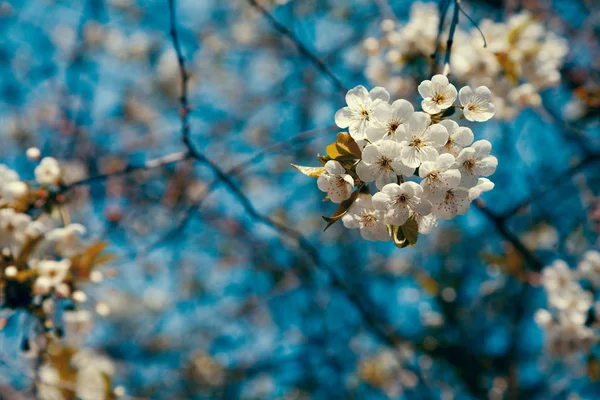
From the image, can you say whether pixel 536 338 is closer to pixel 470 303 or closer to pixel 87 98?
pixel 470 303

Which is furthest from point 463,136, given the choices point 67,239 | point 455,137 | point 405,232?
point 67,239

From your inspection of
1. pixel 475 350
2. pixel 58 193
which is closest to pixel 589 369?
pixel 475 350

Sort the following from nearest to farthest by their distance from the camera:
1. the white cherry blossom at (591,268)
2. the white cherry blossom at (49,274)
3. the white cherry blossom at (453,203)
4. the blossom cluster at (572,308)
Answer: the white cherry blossom at (453,203), the white cherry blossom at (49,274), the blossom cluster at (572,308), the white cherry blossom at (591,268)

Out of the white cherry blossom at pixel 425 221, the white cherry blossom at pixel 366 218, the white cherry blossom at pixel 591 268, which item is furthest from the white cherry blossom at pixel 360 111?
the white cherry blossom at pixel 591 268

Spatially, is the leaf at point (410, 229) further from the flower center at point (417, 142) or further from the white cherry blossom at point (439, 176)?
the flower center at point (417, 142)

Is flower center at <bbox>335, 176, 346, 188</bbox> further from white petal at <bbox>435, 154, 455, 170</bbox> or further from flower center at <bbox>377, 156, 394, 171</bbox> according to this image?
white petal at <bbox>435, 154, 455, 170</bbox>

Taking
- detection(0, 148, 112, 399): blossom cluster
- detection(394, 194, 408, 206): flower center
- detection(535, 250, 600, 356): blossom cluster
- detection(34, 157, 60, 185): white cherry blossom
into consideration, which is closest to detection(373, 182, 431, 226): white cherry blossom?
detection(394, 194, 408, 206): flower center

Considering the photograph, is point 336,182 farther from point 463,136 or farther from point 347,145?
point 463,136
